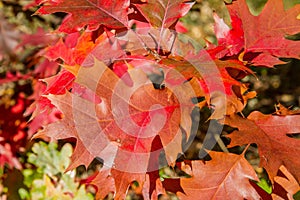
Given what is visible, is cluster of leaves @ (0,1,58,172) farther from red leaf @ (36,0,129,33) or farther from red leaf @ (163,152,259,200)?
red leaf @ (163,152,259,200)

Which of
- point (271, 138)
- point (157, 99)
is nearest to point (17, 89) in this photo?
point (157, 99)

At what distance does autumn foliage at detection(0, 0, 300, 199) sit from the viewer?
3.03 ft

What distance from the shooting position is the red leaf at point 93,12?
3.26 feet

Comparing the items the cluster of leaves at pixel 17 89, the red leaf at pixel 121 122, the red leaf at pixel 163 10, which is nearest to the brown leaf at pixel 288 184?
the red leaf at pixel 121 122

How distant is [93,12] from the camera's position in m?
1.01

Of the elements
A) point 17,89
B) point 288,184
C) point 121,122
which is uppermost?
point 121,122

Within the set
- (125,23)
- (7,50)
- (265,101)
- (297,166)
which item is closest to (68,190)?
(7,50)

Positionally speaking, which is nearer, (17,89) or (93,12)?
(93,12)

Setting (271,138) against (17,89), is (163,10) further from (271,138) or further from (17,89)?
(17,89)

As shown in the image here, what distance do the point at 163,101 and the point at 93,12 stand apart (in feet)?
0.80

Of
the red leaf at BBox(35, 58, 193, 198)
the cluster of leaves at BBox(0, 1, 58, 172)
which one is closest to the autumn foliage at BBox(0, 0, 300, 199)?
the red leaf at BBox(35, 58, 193, 198)

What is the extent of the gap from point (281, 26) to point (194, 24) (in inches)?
56.6

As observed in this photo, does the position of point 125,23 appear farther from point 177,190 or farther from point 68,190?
point 68,190

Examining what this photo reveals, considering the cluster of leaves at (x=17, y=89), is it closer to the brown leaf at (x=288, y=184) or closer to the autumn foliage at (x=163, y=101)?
the autumn foliage at (x=163, y=101)
